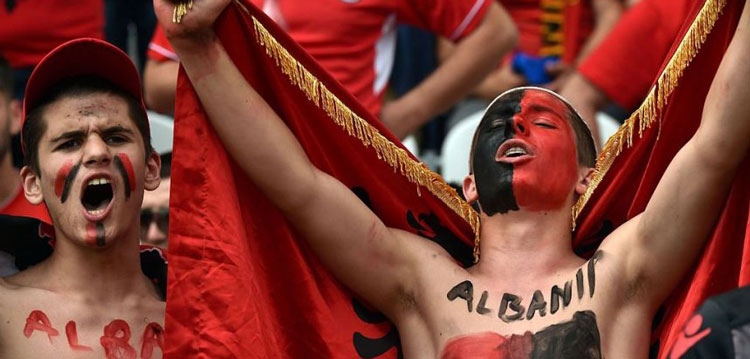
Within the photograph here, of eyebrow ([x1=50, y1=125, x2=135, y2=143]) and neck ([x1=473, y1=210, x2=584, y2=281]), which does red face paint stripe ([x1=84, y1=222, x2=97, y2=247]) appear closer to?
eyebrow ([x1=50, y1=125, x2=135, y2=143])

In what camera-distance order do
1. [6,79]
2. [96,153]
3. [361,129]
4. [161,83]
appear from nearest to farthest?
[96,153]
[361,129]
[6,79]
[161,83]

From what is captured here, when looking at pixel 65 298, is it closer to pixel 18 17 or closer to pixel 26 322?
pixel 26 322

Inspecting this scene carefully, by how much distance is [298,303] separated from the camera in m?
4.06

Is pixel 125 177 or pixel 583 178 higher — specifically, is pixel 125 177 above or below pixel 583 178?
above

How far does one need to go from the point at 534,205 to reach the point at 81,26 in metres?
2.16

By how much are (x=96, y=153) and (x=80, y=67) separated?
0.26 meters

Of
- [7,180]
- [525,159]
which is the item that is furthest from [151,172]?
[7,180]

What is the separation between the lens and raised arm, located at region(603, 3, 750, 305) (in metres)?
3.71

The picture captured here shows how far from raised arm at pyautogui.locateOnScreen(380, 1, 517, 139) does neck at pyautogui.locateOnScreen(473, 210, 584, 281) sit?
4.52ft

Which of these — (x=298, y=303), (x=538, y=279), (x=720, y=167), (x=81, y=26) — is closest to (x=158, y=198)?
(x=81, y=26)

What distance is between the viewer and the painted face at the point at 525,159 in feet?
13.4

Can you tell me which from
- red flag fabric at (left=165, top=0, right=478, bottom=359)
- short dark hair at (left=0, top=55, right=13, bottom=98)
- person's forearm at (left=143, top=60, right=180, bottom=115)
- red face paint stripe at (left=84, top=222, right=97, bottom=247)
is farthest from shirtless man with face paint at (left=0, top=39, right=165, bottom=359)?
person's forearm at (left=143, top=60, right=180, bottom=115)

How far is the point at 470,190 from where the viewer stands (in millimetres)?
4266

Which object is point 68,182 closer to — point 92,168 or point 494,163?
point 92,168
